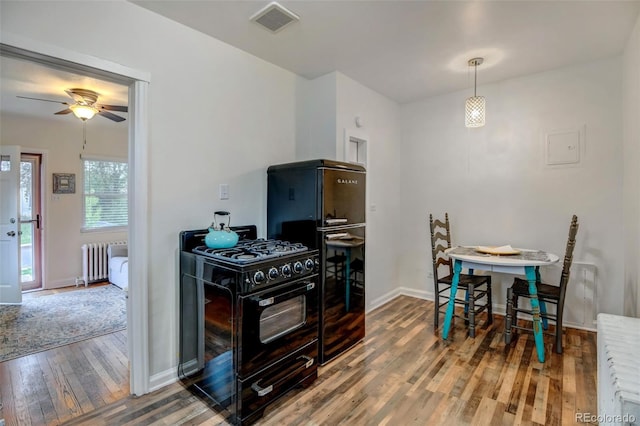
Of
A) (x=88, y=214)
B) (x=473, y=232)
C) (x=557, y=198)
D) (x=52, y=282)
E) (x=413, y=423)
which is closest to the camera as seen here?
(x=413, y=423)

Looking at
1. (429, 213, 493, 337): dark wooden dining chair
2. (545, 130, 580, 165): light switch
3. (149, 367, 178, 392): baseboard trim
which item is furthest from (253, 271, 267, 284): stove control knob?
(545, 130, 580, 165): light switch

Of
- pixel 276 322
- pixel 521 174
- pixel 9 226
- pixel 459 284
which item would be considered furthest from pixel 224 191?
pixel 9 226

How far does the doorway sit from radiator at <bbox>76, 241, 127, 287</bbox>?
21.8 inches

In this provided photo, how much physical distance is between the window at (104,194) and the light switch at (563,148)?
20.9 ft

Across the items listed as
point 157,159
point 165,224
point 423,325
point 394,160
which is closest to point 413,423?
point 423,325

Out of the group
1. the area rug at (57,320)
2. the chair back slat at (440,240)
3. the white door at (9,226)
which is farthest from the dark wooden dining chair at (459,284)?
the white door at (9,226)

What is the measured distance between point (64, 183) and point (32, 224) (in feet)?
2.46

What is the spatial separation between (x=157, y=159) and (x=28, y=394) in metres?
1.80

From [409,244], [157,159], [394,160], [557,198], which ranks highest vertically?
[394,160]

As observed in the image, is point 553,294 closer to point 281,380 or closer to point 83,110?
point 281,380

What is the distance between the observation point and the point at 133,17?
206 cm

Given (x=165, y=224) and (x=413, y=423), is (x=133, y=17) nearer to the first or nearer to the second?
(x=165, y=224)

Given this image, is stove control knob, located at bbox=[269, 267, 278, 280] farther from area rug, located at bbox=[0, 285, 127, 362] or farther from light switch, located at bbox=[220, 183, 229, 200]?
area rug, located at bbox=[0, 285, 127, 362]

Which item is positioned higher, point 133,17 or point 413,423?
point 133,17
